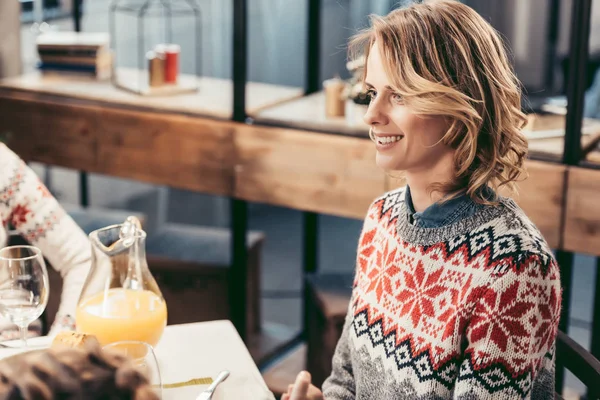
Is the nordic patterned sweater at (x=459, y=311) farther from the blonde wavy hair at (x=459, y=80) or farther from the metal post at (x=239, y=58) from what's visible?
the metal post at (x=239, y=58)

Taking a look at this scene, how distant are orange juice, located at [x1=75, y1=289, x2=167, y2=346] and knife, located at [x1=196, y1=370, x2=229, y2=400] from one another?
0.14 metres

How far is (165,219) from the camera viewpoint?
4.18m

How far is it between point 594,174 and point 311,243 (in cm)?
119

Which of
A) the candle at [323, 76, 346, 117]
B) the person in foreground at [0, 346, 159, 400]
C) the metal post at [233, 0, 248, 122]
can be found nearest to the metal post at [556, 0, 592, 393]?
the candle at [323, 76, 346, 117]

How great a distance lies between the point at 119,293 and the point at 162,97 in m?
1.55

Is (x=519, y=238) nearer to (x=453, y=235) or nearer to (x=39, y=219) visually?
(x=453, y=235)

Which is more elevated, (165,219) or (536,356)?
(536,356)

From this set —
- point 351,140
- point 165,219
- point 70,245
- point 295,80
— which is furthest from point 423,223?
point 165,219

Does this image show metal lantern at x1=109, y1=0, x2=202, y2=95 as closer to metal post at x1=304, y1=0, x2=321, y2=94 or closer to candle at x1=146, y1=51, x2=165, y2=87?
candle at x1=146, y1=51, x2=165, y2=87

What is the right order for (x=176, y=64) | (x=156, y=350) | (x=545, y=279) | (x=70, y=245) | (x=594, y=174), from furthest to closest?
(x=176, y=64) → (x=594, y=174) → (x=70, y=245) → (x=156, y=350) → (x=545, y=279)

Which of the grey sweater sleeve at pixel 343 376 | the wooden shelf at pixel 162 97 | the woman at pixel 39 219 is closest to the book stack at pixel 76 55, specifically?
the wooden shelf at pixel 162 97

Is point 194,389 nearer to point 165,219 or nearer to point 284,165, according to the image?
point 284,165

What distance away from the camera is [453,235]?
124cm

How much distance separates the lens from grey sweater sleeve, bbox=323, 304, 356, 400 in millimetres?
1440
